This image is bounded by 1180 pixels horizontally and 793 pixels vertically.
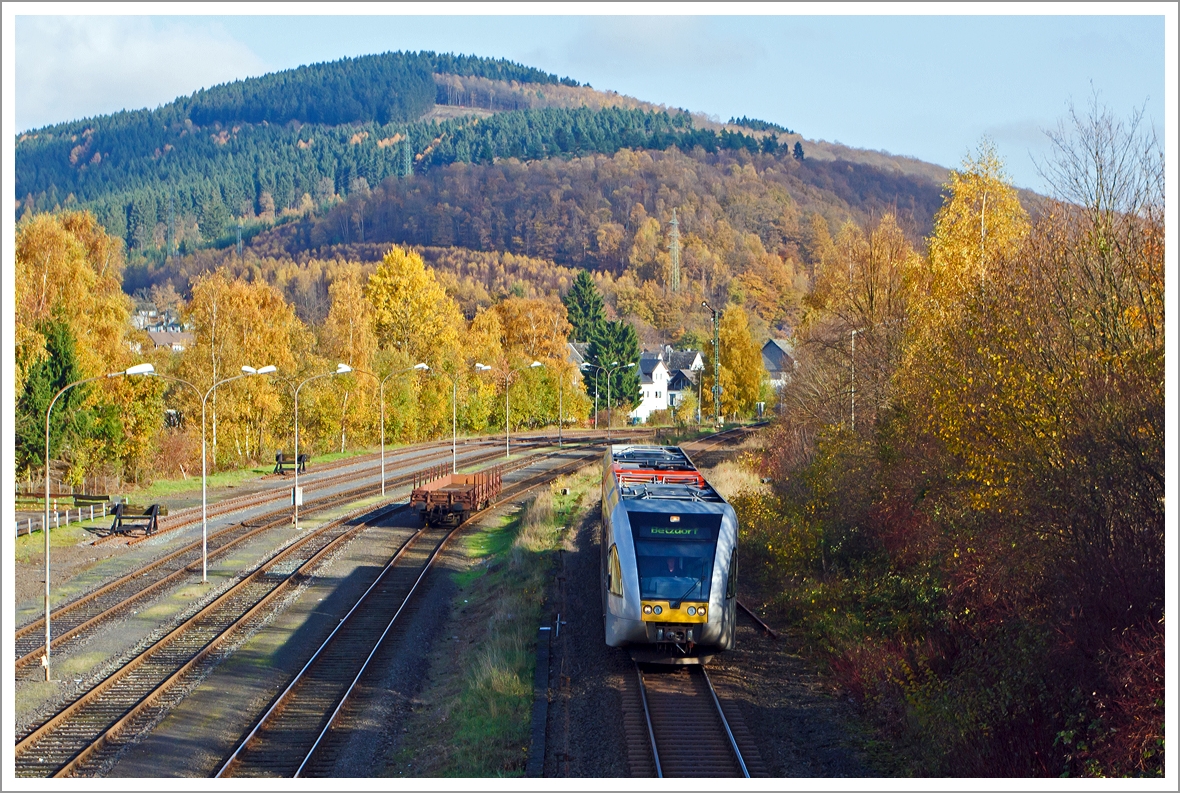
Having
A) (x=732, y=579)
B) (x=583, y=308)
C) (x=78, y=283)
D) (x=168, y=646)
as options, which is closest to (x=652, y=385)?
(x=583, y=308)

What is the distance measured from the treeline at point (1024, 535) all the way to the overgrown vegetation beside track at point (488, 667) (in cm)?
519

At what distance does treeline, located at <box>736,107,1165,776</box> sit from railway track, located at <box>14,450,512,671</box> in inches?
595

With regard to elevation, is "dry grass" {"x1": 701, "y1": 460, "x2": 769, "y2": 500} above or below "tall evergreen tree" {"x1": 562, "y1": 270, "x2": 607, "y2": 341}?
below

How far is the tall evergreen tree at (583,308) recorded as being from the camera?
10850cm

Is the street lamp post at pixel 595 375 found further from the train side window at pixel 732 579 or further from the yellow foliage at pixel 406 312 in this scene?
the train side window at pixel 732 579

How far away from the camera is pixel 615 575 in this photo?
52.5 feet

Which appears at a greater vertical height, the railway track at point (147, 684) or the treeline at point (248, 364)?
the treeline at point (248, 364)

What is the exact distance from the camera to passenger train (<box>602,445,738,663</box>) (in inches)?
605

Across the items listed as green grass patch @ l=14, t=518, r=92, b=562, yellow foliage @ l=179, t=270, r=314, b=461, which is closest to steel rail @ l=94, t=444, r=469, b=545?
green grass patch @ l=14, t=518, r=92, b=562

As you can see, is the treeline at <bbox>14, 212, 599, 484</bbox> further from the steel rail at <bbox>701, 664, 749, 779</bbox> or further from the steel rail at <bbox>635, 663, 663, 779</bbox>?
the steel rail at <bbox>701, 664, 749, 779</bbox>

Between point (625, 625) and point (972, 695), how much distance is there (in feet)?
17.3

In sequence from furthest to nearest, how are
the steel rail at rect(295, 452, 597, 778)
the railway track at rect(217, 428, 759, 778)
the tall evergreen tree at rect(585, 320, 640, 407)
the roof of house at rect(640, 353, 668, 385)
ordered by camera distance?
the roof of house at rect(640, 353, 668, 385) → the tall evergreen tree at rect(585, 320, 640, 407) → the steel rail at rect(295, 452, 597, 778) → the railway track at rect(217, 428, 759, 778)

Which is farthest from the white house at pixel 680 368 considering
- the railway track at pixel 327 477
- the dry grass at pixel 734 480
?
the dry grass at pixel 734 480

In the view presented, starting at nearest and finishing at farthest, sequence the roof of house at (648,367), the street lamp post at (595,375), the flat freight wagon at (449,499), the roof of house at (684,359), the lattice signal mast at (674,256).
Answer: the flat freight wagon at (449,499) < the street lamp post at (595,375) < the roof of house at (648,367) < the roof of house at (684,359) < the lattice signal mast at (674,256)
